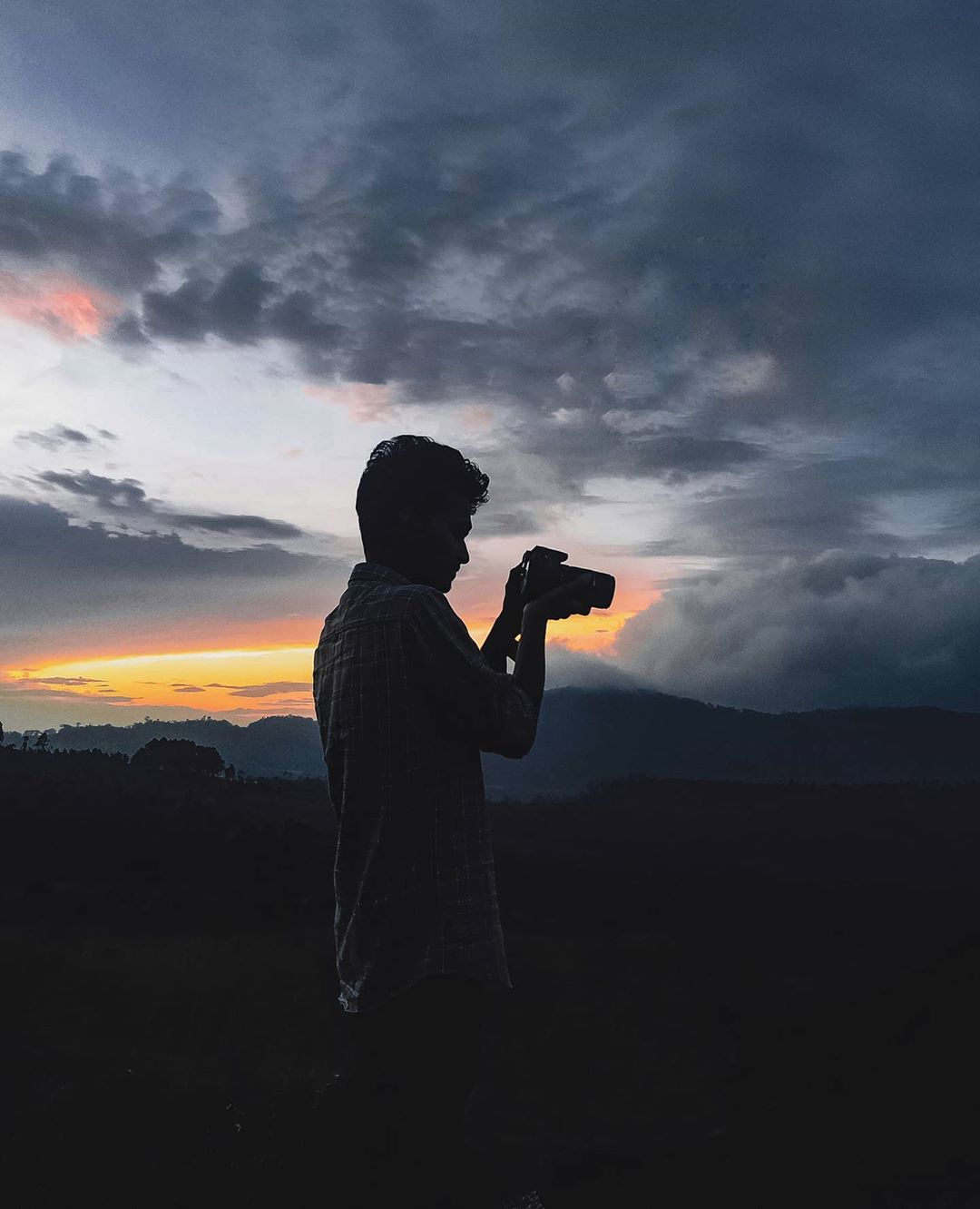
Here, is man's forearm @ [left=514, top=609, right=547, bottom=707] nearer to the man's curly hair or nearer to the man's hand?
the man's hand

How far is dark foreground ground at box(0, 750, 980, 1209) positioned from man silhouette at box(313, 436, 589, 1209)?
0.27 m

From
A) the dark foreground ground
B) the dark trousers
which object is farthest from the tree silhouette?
the dark trousers

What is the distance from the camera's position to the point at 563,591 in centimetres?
285

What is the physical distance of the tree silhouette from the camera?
48.9 m

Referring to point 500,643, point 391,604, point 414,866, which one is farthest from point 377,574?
point 414,866

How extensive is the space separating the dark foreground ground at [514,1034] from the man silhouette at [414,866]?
267 mm

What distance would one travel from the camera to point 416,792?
2346 millimetres

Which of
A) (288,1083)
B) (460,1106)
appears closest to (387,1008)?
(460,1106)

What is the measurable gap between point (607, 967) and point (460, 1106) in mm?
21111

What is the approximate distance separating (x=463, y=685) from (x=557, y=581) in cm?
75

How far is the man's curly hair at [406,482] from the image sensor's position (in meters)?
2.72

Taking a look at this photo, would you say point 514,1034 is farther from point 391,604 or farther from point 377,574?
point 391,604

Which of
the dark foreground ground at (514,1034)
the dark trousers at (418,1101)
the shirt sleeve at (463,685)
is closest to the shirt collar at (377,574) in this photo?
the shirt sleeve at (463,685)

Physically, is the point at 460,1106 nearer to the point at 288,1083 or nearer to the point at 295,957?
the point at 288,1083
